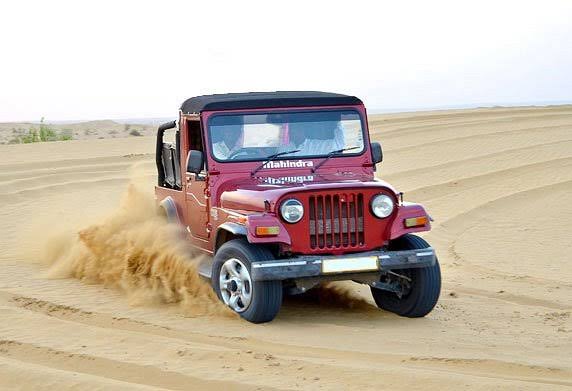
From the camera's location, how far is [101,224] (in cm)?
1048

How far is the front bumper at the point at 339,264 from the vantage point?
298 inches

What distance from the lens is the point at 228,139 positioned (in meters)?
8.88

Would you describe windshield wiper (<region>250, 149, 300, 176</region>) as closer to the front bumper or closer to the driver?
the driver

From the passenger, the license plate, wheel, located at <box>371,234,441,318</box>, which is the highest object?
the passenger

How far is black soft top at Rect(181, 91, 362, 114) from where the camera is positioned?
8883mm

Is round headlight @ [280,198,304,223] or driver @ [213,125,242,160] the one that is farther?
driver @ [213,125,242,160]

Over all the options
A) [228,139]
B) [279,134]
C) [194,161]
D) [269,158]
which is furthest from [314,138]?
[194,161]

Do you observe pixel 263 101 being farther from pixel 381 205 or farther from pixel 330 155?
pixel 381 205

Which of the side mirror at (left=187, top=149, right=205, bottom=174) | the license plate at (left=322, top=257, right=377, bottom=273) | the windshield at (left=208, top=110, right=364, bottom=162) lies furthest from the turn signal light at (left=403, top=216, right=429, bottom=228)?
the side mirror at (left=187, top=149, right=205, bottom=174)

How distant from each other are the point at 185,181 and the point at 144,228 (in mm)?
716

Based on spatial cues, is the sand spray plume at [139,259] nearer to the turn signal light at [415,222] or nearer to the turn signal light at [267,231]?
the turn signal light at [267,231]

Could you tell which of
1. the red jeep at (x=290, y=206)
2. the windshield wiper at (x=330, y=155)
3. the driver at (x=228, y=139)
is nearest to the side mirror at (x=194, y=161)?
the red jeep at (x=290, y=206)

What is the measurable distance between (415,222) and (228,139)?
1850mm

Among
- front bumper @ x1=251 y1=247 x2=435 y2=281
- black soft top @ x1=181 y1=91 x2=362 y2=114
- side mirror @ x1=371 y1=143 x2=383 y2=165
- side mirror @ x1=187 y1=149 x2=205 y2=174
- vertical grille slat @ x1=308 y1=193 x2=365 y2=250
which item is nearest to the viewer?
front bumper @ x1=251 y1=247 x2=435 y2=281
